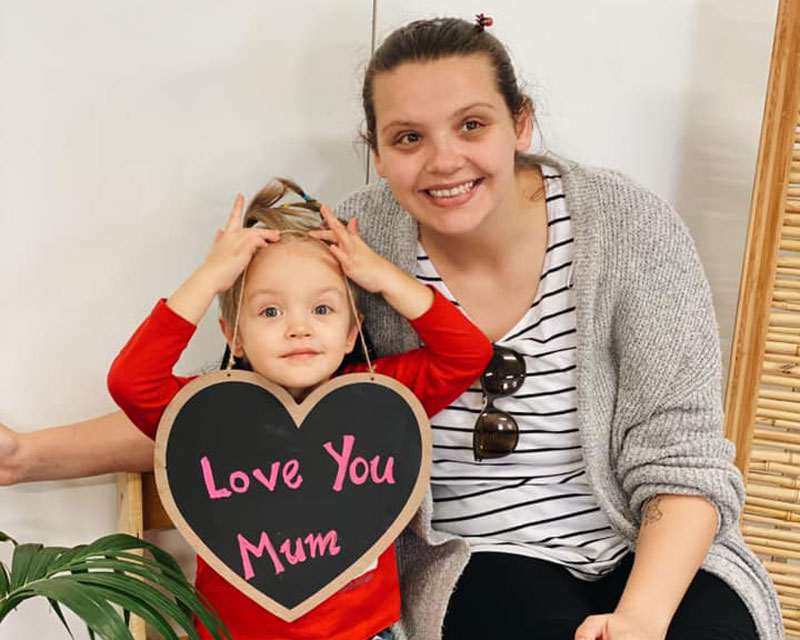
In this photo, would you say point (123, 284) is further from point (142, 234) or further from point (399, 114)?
point (399, 114)

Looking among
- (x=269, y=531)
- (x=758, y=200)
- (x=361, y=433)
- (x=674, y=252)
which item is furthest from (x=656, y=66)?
(x=269, y=531)

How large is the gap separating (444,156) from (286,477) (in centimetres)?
40

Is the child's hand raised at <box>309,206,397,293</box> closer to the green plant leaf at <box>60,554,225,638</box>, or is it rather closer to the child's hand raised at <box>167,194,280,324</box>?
the child's hand raised at <box>167,194,280,324</box>

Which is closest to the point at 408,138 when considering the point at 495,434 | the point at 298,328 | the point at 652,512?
the point at 298,328

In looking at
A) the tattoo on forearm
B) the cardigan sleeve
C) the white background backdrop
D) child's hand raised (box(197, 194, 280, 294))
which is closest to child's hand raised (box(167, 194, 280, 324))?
child's hand raised (box(197, 194, 280, 294))

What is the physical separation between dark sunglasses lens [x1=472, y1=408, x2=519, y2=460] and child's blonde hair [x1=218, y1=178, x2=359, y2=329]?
223 mm

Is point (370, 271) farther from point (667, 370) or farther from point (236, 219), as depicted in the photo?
point (667, 370)

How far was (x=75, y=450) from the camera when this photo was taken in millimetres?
1183

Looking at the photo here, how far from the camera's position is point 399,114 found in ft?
3.67

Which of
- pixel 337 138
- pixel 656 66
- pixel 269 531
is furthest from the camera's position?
pixel 656 66

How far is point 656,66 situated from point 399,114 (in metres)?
0.56

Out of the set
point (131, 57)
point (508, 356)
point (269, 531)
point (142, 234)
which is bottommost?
point (269, 531)

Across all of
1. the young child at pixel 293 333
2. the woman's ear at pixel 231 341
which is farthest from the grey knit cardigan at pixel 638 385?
the woman's ear at pixel 231 341

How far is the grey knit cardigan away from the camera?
3.86 ft
